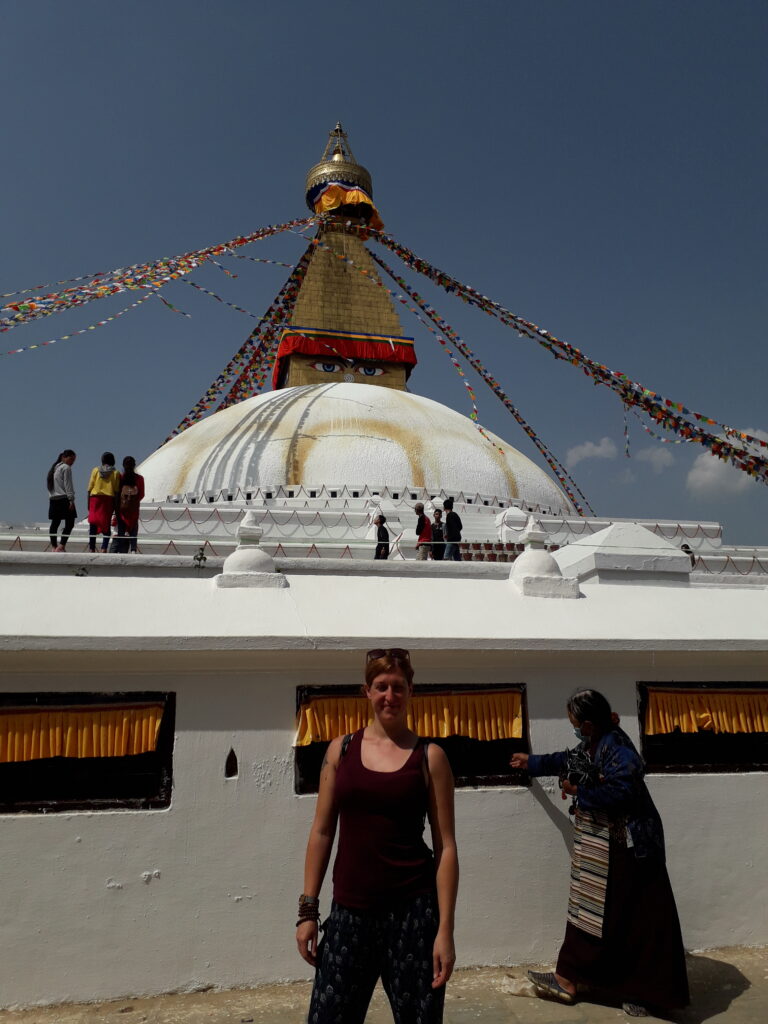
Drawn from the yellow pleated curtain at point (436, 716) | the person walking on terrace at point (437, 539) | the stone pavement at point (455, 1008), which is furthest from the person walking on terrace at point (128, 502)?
the stone pavement at point (455, 1008)

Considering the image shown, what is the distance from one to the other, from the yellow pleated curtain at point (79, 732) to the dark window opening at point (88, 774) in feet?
0.07

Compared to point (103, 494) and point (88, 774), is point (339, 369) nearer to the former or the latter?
point (103, 494)

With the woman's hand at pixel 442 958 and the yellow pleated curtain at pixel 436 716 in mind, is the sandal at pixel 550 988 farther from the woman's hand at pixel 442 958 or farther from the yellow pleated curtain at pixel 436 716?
the woman's hand at pixel 442 958

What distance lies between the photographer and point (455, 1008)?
138 inches

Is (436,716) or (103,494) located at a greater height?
(103,494)

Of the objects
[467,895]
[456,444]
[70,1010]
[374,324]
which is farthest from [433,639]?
[374,324]

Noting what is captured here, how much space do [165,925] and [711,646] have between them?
321 centimetres

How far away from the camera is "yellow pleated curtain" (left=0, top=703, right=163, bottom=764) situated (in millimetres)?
3658

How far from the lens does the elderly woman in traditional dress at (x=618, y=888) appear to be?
3.43m

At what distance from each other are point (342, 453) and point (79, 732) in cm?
1100

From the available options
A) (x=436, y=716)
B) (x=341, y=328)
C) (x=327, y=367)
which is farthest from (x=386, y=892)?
(x=341, y=328)

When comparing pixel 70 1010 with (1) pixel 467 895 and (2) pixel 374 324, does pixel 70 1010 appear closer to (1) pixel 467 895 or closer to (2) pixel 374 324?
(1) pixel 467 895

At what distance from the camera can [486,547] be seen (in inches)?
372

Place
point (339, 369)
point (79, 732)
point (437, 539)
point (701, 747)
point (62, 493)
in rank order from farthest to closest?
point (339, 369) < point (437, 539) < point (62, 493) < point (701, 747) < point (79, 732)
